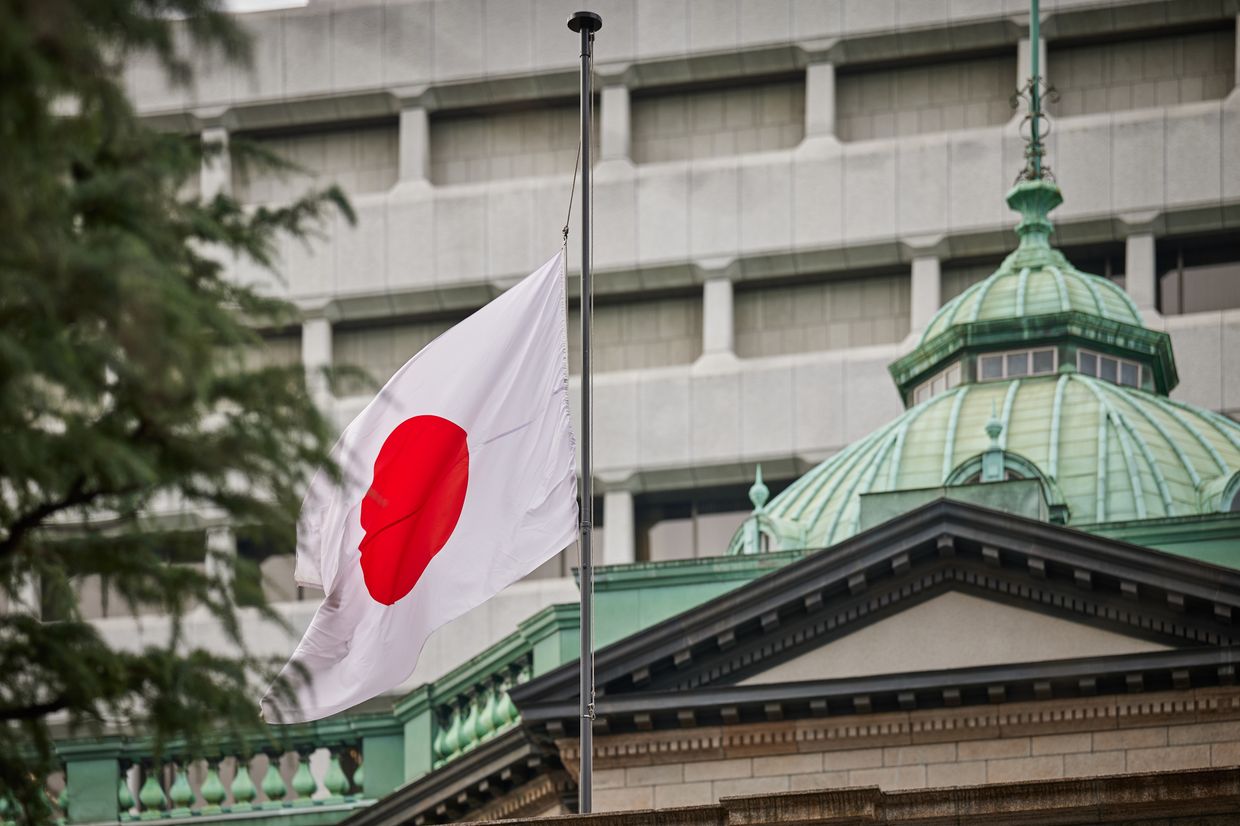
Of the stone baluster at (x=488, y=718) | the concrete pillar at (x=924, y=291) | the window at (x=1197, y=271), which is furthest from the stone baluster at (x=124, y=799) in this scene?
the window at (x=1197, y=271)

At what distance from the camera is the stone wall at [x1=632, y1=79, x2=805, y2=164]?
59812 mm

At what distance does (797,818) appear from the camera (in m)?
22.0

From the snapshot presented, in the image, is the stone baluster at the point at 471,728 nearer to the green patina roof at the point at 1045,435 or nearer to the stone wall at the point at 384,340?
the green patina roof at the point at 1045,435

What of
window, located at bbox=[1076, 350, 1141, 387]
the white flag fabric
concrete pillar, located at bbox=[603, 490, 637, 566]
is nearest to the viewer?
the white flag fabric

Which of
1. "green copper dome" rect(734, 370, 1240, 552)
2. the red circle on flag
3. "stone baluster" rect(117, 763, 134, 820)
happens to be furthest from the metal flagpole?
"stone baluster" rect(117, 763, 134, 820)

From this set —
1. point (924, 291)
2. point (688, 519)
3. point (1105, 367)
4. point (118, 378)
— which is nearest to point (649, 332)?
point (688, 519)

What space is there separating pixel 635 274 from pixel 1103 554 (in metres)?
27.8

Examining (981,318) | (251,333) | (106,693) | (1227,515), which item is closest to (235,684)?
(106,693)

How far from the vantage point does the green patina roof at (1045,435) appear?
124ft

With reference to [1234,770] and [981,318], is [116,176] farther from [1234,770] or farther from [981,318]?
[981,318]

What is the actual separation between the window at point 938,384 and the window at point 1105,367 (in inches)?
69.6

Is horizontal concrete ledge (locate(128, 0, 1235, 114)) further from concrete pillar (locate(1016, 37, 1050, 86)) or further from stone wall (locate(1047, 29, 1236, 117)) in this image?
stone wall (locate(1047, 29, 1236, 117))

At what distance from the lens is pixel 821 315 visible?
58.9m

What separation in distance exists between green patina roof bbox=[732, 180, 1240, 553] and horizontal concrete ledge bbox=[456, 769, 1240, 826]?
13.9 m
